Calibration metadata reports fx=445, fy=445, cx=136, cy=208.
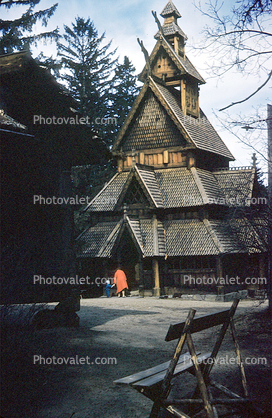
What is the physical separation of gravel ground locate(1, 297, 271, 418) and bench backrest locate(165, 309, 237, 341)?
1.15m

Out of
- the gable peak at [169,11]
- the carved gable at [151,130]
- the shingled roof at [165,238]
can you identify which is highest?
the gable peak at [169,11]

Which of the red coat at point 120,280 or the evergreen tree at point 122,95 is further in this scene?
the evergreen tree at point 122,95

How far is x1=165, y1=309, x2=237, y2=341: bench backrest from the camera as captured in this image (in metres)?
4.79

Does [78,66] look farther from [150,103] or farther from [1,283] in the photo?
[1,283]

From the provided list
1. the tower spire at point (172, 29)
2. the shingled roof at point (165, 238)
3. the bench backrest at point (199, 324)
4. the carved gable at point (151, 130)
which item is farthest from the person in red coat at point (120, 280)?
the bench backrest at point (199, 324)

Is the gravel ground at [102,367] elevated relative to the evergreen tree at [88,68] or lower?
lower

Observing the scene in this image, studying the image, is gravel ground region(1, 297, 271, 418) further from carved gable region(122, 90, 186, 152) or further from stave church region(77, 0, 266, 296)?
carved gable region(122, 90, 186, 152)

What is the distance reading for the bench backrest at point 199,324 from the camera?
4.79 metres

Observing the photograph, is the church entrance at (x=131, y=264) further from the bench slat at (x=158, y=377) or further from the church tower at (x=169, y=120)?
the bench slat at (x=158, y=377)

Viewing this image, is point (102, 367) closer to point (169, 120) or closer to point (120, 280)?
point (120, 280)

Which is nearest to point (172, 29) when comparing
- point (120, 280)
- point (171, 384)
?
point (120, 280)

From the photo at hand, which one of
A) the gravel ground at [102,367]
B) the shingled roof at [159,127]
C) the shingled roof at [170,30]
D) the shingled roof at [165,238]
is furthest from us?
the shingled roof at [170,30]

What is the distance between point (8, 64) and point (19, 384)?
19.9 feet

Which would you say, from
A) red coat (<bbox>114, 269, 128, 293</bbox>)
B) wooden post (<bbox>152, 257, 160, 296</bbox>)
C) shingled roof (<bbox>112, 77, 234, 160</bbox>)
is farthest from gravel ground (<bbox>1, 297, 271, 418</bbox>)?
shingled roof (<bbox>112, 77, 234, 160</bbox>)
